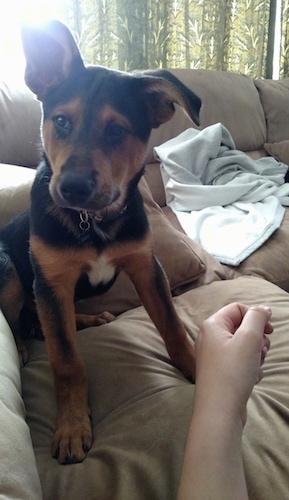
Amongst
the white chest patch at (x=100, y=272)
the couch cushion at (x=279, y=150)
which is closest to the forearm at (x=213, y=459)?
the white chest patch at (x=100, y=272)

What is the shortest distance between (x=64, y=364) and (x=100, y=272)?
0.92ft

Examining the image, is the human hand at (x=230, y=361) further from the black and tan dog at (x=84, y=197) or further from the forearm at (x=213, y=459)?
the black and tan dog at (x=84, y=197)

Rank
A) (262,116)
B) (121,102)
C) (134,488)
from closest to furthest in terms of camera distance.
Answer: (134,488) < (121,102) < (262,116)

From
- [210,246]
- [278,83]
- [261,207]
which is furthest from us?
[278,83]

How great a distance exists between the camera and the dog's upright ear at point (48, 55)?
41.6 inches

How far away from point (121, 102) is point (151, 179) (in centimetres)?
144

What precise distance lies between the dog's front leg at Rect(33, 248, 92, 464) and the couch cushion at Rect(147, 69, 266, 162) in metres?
1.63

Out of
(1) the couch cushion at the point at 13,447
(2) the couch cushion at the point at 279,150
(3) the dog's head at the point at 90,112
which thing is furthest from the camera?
(2) the couch cushion at the point at 279,150

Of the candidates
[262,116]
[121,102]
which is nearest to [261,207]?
[262,116]

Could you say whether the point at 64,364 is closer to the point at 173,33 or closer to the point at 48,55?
the point at 48,55

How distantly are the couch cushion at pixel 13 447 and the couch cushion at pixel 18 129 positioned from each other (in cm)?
133

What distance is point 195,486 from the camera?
607mm

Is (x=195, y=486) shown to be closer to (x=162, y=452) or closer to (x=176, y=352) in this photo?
(x=162, y=452)

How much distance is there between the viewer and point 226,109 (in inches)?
114
